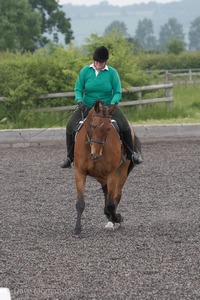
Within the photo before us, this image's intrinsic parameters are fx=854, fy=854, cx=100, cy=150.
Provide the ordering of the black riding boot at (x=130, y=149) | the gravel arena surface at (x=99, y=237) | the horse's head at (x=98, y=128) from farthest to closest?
the black riding boot at (x=130, y=149), the horse's head at (x=98, y=128), the gravel arena surface at (x=99, y=237)

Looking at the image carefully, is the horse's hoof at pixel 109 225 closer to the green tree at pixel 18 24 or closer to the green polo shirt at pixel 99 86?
the green polo shirt at pixel 99 86

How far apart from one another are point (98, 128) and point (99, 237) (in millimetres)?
1153

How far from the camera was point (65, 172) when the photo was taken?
47.4 feet

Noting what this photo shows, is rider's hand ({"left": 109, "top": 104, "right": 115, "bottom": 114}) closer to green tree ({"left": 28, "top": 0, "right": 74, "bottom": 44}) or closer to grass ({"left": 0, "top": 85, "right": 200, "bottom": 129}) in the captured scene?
grass ({"left": 0, "top": 85, "right": 200, "bottom": 129})

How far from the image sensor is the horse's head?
29.7ft

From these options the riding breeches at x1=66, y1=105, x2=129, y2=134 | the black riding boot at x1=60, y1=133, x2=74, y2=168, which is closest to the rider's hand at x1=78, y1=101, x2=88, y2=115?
A: the riding breeches at x1=66, y1=105, x2=129, y2=134

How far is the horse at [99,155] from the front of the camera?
29.8 feet

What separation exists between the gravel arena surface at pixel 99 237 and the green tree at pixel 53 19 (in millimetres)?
73931

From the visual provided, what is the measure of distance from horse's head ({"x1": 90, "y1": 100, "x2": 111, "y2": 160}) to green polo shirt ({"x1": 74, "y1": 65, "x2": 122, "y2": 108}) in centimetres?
34

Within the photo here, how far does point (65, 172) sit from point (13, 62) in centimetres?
661

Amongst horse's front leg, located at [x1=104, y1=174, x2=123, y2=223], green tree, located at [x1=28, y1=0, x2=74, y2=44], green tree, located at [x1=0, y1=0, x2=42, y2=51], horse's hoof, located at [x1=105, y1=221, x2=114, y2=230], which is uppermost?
horse's front leg, located at [x1=104, y1=174, x2=123, y2=223]

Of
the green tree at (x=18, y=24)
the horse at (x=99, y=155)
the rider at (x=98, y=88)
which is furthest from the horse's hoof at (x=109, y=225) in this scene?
→ the green tree at (x=18, y=24)

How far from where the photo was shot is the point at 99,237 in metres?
9.03

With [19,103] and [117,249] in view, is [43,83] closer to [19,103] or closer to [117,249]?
[19,103]
